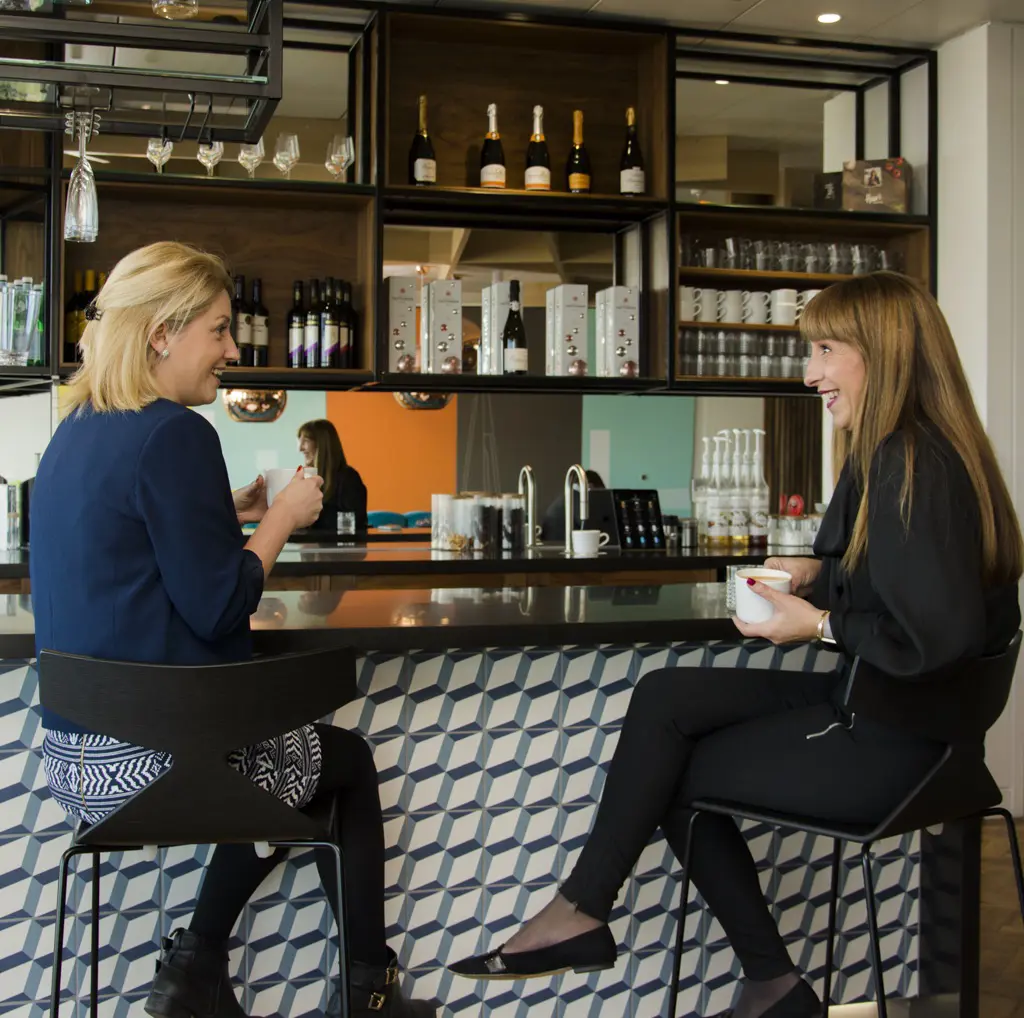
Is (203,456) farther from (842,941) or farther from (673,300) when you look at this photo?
(673,300)

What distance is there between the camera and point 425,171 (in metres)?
4.59

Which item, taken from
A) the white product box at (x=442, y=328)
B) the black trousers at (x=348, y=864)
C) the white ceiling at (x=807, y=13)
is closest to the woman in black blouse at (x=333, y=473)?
the white product box at (x=442, y=328)

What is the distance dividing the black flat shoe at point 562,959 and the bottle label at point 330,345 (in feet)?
9.53

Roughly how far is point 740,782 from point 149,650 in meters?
0.94

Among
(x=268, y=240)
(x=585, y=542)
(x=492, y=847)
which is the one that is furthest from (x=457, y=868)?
(x=268, y=240)

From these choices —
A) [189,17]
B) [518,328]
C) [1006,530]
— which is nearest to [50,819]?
[189,17]

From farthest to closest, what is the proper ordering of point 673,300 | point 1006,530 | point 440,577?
point 673,300, point 440,577, point 1006,530

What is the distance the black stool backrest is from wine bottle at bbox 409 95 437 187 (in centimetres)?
317

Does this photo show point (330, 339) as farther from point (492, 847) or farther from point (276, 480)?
point (492, 847)

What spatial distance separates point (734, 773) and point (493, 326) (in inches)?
124

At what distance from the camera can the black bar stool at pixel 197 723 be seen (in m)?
1.63

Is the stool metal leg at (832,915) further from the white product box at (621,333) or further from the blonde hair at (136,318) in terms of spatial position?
the white product box at (621,333)

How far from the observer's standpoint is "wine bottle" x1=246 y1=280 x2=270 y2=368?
184 inches

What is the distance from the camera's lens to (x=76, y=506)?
5.83 feet
